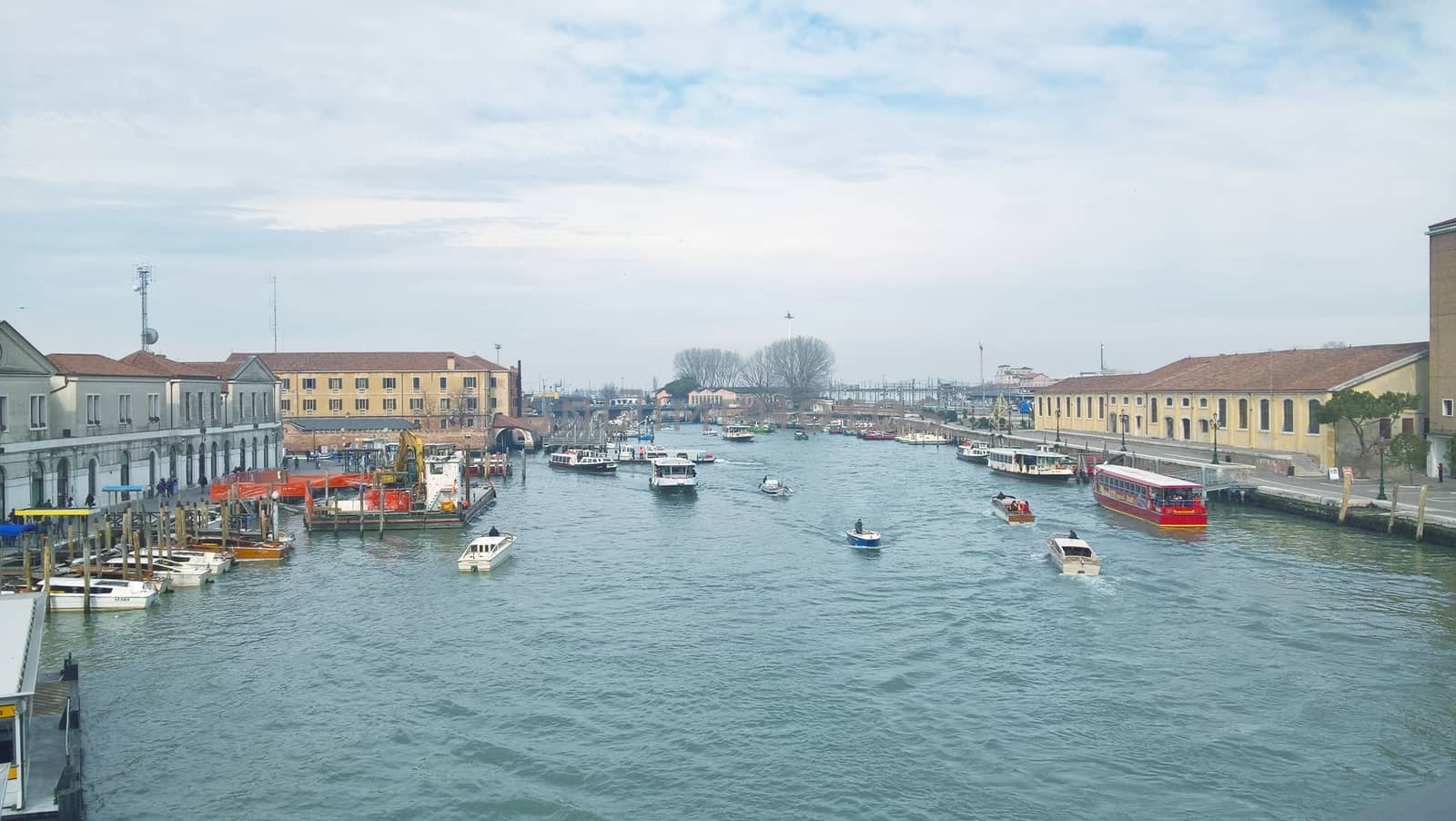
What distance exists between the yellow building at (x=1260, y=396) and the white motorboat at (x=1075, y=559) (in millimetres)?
19657

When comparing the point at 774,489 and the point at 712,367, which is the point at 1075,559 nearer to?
the point at 774,489

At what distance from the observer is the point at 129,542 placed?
2606cm

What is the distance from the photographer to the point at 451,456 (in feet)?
148

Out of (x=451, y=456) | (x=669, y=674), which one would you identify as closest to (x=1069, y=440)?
(x=451, y=456)

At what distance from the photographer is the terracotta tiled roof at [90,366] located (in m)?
32.2

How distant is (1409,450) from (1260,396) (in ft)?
31.7

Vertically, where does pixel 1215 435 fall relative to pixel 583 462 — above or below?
above

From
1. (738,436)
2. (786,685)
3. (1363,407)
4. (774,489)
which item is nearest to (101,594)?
(786,685)

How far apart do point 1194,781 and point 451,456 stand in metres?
37.1

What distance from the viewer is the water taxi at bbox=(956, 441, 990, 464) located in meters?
66.8

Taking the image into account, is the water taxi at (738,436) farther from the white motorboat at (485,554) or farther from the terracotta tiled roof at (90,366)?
the white motorboat at (485,554)

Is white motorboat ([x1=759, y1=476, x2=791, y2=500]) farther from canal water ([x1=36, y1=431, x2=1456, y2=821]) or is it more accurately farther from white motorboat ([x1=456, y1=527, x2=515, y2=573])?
white motorboat ([x1=456, y1=527, x2=515, y2=573])

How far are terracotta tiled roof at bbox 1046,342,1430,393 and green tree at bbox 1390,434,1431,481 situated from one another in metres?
4.30

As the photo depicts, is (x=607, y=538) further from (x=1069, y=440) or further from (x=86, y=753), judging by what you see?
(x=1069, y=440)
